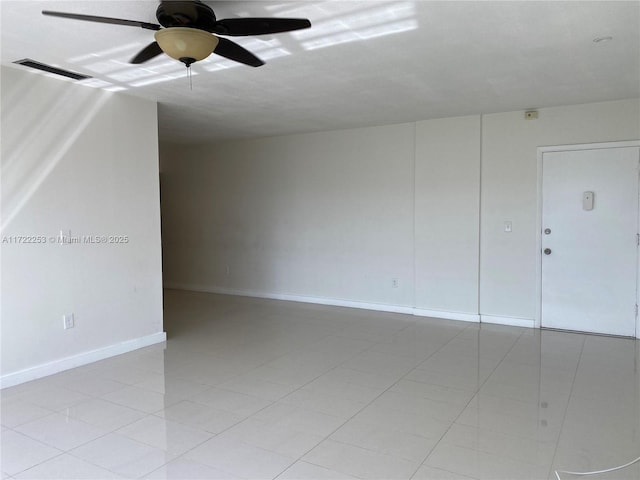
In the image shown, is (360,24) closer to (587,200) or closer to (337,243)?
(587,200)

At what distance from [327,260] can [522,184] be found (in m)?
2.76

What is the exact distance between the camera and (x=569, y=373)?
A: 371cm

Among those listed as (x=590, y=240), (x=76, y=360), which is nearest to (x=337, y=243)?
(x=590, y=240)

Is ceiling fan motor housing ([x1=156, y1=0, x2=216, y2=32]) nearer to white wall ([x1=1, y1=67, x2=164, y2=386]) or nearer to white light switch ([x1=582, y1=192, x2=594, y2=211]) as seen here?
white wall ([x1=1, y1=67, x2=164, y2=386])

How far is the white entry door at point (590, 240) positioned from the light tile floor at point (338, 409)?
0.95 ft

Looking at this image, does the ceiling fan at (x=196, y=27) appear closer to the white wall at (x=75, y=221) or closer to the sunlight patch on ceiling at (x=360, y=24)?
the sunlight patch on ceiling at (x=360, y=24)

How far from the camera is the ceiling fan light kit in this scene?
223cm

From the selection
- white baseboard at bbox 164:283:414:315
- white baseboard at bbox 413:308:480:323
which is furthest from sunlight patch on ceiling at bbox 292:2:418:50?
white baseboard at bbox 164:283:414:315

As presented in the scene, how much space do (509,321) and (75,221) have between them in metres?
4.66

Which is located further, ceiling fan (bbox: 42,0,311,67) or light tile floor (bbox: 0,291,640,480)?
light tile floor (bbox: 0,291,640,480)

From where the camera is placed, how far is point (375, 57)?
3281 mm

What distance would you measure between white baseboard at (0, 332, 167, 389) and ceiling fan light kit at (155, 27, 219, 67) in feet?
9.41

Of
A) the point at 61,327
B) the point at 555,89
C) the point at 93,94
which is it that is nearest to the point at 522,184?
the point at 555,89

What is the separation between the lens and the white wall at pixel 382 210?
203 inches
